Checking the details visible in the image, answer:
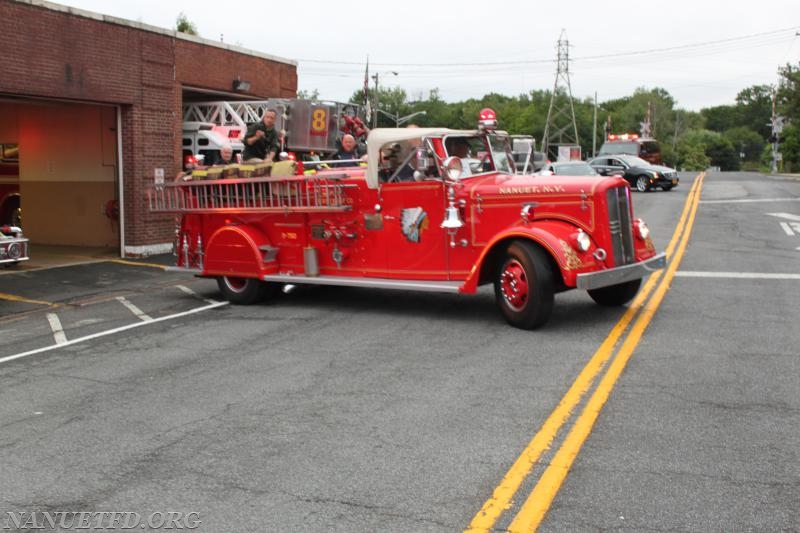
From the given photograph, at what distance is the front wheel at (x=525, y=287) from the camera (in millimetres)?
8812

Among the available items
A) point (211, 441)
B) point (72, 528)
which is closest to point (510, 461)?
point (211, 441)

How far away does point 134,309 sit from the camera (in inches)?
457

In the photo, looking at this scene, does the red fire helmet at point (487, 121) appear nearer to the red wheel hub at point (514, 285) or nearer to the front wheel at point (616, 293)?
the red wheel hub at point (514, 285)

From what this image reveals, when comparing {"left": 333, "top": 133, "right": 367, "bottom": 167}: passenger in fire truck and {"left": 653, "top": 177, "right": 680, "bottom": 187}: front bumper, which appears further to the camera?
{"left": 653, "top": 177, "right": 680, "bottom": 187}: front bumper

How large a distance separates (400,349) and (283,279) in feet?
10.5

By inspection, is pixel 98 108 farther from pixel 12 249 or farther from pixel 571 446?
pixel 571 446

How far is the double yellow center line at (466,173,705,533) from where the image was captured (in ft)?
14.3

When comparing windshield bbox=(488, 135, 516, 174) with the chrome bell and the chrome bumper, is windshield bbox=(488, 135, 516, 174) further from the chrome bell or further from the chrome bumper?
the chrome bumper

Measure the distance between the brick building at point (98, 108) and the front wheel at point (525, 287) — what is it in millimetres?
9814

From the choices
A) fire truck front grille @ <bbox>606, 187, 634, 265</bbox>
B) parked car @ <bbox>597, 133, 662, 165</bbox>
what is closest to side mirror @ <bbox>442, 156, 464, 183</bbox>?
fire truck front grille @ <bbox>606, 187, 634, 265</bbox>

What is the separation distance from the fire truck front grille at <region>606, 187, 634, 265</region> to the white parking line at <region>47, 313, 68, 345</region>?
6.11m

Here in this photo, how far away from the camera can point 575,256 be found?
8844mm

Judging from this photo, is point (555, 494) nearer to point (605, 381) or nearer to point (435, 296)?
point (605, 381)

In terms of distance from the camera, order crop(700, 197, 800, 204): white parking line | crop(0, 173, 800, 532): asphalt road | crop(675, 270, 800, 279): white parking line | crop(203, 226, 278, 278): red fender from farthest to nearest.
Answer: crop(700, 197, 800, 204): white parking line
crop(675, 270, 800, 279): white parking line
crop(203, 226, 278, 278): red fender
crop(0, 173, 800, 532): asphalt road
